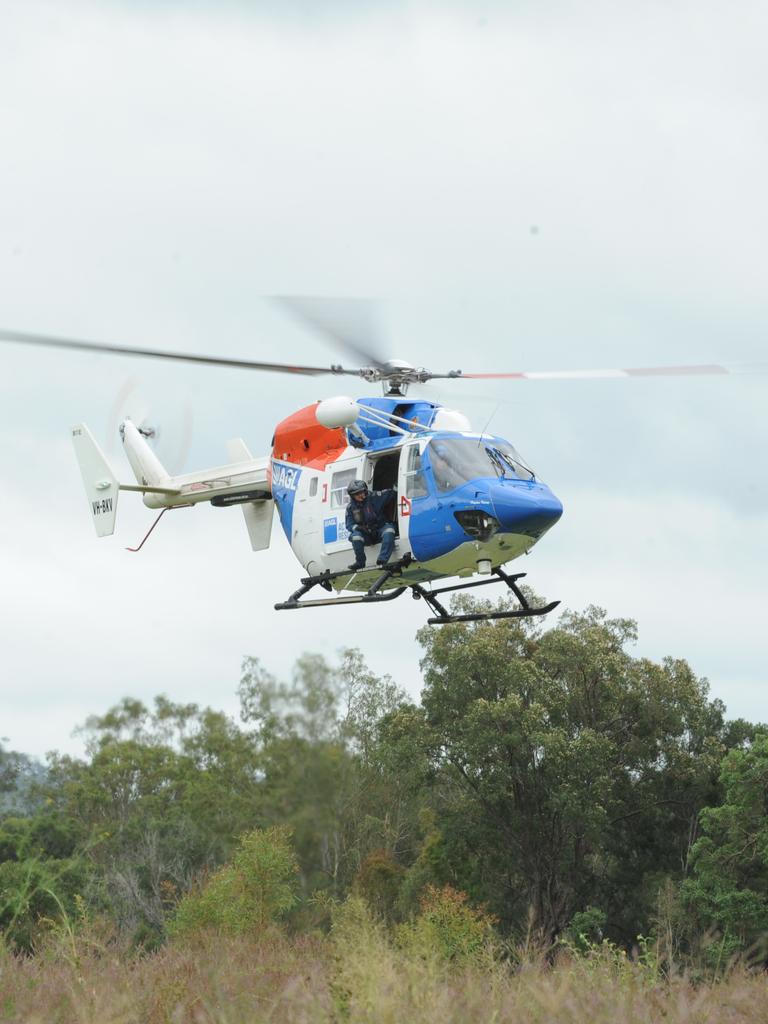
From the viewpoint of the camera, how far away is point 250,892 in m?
25.8

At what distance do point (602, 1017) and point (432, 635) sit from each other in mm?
39159

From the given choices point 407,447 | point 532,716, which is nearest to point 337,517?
point 407,447

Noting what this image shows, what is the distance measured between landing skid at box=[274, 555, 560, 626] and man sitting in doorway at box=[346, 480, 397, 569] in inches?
13.2

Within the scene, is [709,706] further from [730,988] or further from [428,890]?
[730,988]

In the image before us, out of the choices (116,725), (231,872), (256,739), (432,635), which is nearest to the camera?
(256,739)

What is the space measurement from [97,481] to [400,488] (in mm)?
7331

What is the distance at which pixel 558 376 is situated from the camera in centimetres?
1972

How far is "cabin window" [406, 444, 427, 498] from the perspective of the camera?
62.4 ft

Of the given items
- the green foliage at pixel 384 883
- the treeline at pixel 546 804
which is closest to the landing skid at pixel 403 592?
the green foliage at pixel 384 883

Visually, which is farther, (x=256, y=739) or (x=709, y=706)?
(x=709, y=706)

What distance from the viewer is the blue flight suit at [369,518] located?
63.8 feet

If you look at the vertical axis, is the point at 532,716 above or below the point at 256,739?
above

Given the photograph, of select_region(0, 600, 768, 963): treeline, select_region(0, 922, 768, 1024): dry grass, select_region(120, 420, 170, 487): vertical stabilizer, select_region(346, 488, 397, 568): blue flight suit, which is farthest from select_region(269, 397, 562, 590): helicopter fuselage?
select_region(0, 600, 768, 963): treeline

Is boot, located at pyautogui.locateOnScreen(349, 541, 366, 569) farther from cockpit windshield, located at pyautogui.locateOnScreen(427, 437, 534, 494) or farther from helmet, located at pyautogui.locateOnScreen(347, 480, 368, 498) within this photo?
cockpit windshield, located at pyautogui.locateOnScreen(427, 437, 534, 494)
